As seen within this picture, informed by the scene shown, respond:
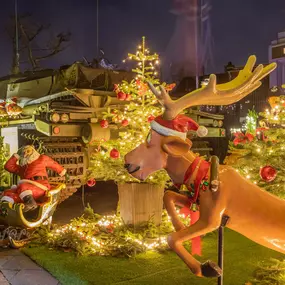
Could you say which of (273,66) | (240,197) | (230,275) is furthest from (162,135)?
(230,275)

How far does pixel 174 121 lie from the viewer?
357cm

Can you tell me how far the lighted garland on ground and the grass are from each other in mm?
161

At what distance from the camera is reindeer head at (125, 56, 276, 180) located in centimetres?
353

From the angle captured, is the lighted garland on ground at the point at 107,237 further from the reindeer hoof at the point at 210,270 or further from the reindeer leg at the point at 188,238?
the reindeer hoof at the point at 210,270

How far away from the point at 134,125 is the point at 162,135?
12.2 ft

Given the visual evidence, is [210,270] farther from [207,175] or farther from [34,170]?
[34,170]

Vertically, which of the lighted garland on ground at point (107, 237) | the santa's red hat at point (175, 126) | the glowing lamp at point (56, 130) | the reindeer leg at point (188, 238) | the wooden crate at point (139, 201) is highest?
the santa's red hat at point (175, 126)

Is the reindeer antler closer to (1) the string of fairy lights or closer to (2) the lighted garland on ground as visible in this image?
(1) the string of fairy lights

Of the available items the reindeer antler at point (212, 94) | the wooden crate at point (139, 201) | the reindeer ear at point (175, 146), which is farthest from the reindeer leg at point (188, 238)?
the wooden crate at point (139, 201)

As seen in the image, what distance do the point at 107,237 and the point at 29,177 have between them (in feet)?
5.62

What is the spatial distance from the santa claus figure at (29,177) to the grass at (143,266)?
2.78 ft

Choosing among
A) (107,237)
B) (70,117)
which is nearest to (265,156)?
(107,237)

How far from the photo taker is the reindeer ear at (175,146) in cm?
350

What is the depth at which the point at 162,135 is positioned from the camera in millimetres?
3566
